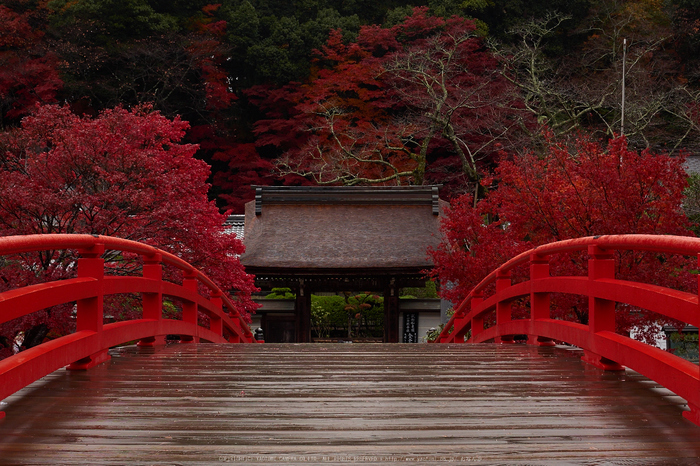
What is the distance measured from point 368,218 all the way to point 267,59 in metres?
11.2

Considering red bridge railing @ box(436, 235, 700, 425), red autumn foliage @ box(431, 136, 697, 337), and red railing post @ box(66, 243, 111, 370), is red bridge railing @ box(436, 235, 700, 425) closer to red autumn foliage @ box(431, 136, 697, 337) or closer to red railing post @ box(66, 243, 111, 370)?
red autumn foliage @ box(431, 136, 697, 337)

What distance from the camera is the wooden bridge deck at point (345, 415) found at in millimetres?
2305

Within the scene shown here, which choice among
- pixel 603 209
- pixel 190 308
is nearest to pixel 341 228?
pixel 603 209

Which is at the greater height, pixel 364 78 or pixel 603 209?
pixel 364 78

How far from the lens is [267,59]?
86.2 feet

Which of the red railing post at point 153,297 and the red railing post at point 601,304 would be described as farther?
the red railing post at point 153,297

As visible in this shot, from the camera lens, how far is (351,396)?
3170 mm

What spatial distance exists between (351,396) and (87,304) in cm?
183

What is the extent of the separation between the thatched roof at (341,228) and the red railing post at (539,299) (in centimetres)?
997

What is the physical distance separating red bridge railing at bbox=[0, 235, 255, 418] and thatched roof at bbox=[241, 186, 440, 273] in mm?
9337

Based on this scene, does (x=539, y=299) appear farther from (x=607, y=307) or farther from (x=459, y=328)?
(x=459, y=328)

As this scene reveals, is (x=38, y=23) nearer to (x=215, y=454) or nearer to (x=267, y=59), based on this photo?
(x=267, y=59)

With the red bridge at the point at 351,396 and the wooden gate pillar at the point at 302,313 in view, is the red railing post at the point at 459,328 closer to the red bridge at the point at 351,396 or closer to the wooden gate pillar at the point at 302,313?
the red bridge at the point at 351,396

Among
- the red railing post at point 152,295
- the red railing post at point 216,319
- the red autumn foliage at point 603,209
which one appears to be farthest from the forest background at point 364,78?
the red railing post at point 152,295
